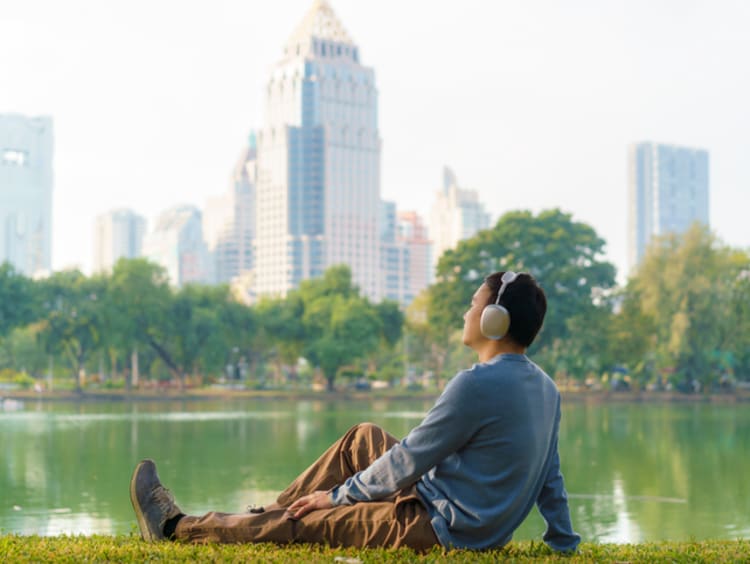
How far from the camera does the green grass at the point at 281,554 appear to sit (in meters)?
3.91

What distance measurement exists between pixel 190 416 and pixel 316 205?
315 ft

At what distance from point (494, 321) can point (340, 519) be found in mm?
968

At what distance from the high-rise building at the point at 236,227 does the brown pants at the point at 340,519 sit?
15011 cm

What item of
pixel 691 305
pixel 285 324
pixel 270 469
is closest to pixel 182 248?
pixel 285 324

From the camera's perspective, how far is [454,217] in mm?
175250

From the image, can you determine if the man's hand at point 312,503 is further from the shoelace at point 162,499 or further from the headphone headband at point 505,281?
the headphone headband at point 505,281

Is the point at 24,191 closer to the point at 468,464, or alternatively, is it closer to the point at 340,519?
the point at 340,519

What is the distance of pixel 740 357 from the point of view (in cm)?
4706

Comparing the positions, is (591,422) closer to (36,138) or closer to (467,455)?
(467,455)

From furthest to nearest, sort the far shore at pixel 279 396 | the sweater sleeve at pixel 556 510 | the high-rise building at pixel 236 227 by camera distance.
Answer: the high-rise building at pixel 236 227, the far shore at pixel 279 396, the sweater sleeve at pixel 556 510

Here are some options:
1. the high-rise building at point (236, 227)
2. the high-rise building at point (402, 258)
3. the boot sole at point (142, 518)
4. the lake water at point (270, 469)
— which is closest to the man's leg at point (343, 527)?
the boot sole at point (142, 518)

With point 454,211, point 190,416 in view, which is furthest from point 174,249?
point 190,416

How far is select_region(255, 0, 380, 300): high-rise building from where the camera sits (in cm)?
12638

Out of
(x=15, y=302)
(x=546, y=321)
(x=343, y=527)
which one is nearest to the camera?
(x=343, y=527)
